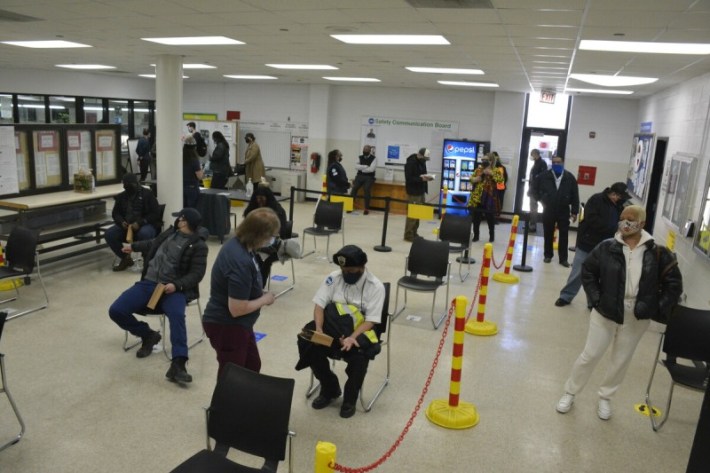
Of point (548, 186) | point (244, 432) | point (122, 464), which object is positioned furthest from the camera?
point (548, 186)

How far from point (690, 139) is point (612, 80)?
2.11 meters

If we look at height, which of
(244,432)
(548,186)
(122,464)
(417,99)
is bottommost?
(122,464)

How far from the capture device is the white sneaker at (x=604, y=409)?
416cm

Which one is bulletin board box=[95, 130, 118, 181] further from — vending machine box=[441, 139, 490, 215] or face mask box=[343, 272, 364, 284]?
vending machine box=[441, 139, 490, 215]

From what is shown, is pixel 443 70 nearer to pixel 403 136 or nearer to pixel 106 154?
pixel 403 136

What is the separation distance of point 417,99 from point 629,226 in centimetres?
→ 980

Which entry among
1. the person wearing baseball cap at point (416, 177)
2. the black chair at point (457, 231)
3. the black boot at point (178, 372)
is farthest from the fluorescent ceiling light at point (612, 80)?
the black boot at point (178, 372)

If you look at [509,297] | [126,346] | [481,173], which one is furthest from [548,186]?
[126,346]

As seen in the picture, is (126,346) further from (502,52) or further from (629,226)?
(502,52)

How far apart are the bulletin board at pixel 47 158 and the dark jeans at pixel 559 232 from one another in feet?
23.2

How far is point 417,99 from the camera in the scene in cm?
1317

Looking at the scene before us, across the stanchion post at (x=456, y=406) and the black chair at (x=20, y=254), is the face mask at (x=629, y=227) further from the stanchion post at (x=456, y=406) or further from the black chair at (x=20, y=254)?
the black chair at (x=20, y=254)

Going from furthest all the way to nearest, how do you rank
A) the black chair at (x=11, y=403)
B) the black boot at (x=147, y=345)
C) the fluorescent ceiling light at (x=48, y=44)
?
the fluorescent ceiling light at (x=48, y=44)
the black boot at (x=147, y=345)
the black chair at (x=11, y=403)

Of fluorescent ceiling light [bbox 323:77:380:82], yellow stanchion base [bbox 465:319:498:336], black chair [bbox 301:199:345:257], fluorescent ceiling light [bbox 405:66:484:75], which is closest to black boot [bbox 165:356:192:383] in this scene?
yellow stanchion base [bbox 465:319:498:336]
